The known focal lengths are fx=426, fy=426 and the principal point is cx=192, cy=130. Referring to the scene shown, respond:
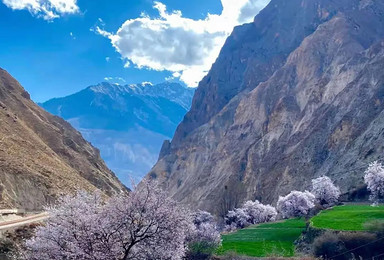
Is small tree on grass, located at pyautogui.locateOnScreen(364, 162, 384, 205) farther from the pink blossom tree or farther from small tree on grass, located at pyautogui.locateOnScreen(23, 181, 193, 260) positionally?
small tree on grass, located at pyautogui.locateOnScreen(23, 181, 193, 260)

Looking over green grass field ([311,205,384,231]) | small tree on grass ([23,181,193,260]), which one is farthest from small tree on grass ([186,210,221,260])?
small tree on grass ([23,181,193,260])

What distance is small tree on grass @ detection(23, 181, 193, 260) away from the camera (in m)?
20.1

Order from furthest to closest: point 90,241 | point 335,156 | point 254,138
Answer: point 254,138
point 335,156
point 90,241

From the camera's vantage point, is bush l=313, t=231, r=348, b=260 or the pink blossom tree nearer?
bush l=313, t=231, r=348, b=260

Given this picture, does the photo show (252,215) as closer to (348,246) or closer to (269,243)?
(269,243)

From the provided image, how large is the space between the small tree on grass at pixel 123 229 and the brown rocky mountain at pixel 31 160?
3200 cm

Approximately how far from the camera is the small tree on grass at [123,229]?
20141 millimetres

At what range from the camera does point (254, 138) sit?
155500 mm

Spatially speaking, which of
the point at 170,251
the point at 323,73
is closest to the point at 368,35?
the point at 323,73

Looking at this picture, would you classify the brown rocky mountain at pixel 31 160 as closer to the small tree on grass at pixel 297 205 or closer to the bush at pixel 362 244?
the small tree on grass at pixel 297 205

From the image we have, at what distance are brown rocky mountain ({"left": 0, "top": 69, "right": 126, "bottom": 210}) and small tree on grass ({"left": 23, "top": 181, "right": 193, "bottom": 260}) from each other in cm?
3200

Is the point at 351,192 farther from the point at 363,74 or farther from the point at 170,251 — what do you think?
the point at 170,251

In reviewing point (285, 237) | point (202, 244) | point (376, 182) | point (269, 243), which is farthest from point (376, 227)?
point (376, 182)

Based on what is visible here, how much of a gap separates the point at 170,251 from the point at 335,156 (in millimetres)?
79906
